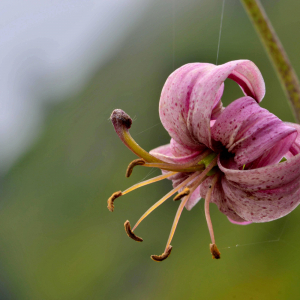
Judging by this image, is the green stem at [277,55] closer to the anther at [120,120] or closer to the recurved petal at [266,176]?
the recurved petal at [266,176]

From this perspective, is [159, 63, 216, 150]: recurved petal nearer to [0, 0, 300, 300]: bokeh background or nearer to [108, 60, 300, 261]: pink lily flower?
[108, 60, 300, 261]: pink lily flower

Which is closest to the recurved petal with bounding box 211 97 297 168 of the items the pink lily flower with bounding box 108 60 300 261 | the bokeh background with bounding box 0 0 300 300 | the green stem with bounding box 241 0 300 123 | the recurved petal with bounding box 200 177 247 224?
the pink lily flower with bounding box 108 60 300 261

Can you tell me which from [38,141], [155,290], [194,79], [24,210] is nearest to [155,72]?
[38,141]

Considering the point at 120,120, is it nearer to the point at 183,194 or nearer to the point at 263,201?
the point at 183,194

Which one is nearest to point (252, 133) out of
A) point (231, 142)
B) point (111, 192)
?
point (231, 142)

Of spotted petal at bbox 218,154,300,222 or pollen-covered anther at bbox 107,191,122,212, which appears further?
pollen-covered anther at bbox 107,191,122,212

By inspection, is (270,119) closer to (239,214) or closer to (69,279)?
(239,214)

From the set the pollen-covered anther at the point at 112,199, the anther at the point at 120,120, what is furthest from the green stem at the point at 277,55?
the pollen-covered anther at the point at 112,199
